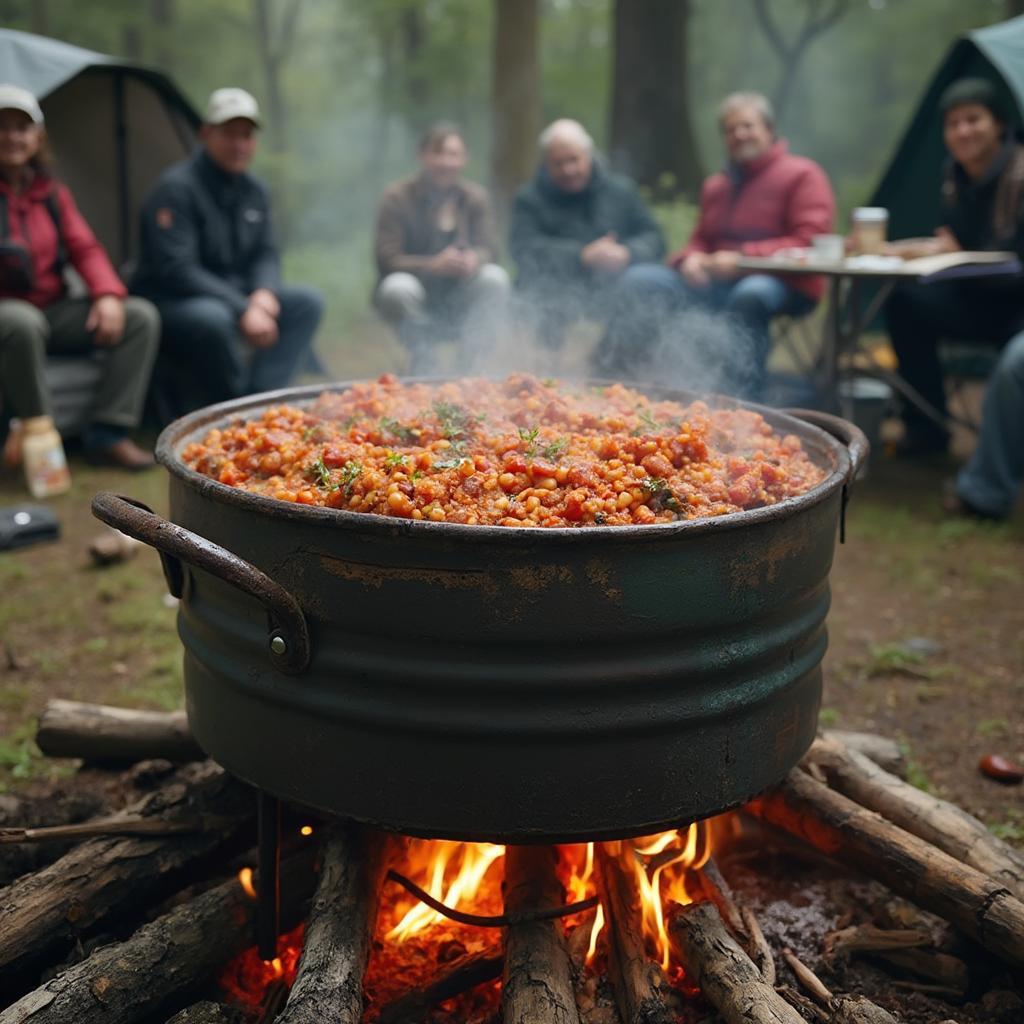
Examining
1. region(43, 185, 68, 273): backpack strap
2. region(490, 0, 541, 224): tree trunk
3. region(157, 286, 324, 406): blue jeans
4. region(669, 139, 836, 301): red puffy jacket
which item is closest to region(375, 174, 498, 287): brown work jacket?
region(157, 286, 324, 406): blue jeans

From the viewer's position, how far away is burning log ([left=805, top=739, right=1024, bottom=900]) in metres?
2.58

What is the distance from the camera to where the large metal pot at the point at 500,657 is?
6.29 ft

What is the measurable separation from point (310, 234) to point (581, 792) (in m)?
27.4

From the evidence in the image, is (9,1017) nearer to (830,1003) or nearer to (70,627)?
(830,1003)

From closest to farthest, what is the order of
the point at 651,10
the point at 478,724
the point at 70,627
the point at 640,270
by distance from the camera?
the point at 478,724 < the point at 70,627 < the point at 640,270 < the point at 651,10

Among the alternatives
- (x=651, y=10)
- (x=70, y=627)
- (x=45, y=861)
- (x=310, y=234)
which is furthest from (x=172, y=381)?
(x=310, y=234)

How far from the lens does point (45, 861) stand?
267 cm

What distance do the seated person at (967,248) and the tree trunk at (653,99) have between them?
6.57m

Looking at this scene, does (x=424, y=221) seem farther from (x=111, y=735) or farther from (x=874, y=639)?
(x=111, y=735)

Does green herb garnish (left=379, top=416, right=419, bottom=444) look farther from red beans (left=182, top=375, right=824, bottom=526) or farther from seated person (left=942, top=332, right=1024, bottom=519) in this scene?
seated person (left=942, top=332, right=1024, bottom=519)

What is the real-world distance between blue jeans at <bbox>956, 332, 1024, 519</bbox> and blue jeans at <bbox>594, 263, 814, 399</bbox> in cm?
133

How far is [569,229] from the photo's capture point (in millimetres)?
8195

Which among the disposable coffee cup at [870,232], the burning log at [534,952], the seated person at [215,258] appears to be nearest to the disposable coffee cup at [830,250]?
the disposable coffee cup at [870,232]

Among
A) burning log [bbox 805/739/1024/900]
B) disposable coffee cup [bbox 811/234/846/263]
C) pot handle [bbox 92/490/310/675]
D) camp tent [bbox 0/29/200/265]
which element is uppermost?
camp tent [bbox 0/29/200/265]
